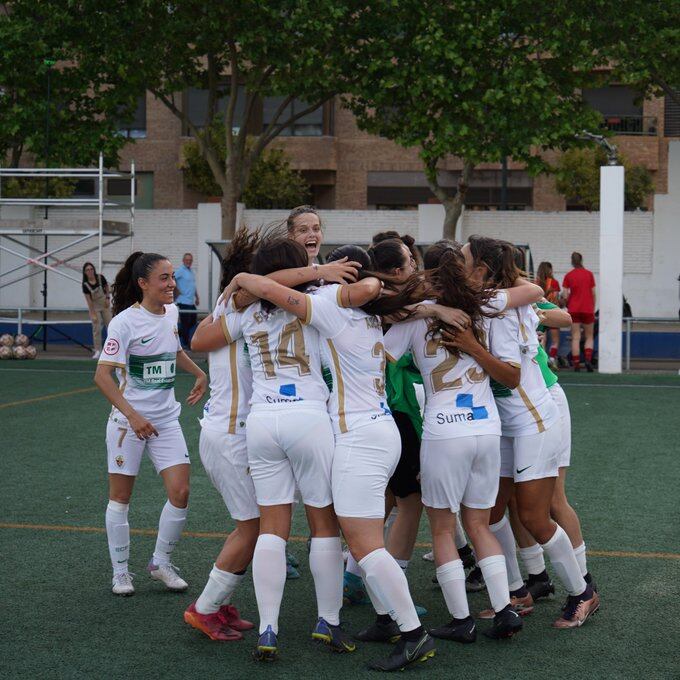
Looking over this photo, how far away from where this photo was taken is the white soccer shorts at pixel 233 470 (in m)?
4.96

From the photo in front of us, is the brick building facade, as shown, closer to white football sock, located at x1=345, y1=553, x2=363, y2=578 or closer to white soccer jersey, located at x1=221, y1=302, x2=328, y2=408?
white football sock, located at x1=345, y1=553, x2=363, y2=578

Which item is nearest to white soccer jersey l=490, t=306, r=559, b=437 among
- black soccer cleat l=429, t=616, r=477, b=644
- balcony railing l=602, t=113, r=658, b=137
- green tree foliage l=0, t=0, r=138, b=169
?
black soccer cleat l=429, t=616, r=477, b=644

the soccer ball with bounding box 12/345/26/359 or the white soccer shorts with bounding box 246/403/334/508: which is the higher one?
the white soccer shorts with bounding box 246/403/334/508

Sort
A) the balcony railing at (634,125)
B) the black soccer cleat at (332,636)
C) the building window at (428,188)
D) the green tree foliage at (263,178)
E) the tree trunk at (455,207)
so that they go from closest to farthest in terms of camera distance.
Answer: the black soccer cleat at (332,636) < the tree trunk at (455,207) < the green tree foliage at (263,178) < the building window at (428,188) < the balcony railing at (634,125)

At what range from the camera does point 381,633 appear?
502cm

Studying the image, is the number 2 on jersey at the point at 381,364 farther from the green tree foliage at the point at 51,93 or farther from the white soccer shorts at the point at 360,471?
the green tree foliage at the point at 51,93

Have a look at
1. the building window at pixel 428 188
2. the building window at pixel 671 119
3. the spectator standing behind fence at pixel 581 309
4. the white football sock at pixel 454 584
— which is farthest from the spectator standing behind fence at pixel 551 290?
the building window at pixel 671 119

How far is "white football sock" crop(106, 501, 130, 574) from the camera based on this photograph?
19.2ft

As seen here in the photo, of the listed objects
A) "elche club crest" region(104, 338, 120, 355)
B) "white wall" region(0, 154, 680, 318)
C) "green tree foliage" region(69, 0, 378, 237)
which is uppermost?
"green tree foliage" region(69, 0, 378, 237)

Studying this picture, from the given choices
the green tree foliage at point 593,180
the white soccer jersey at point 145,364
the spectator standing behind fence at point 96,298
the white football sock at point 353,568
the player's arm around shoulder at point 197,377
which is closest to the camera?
the white football sock at point 353,568

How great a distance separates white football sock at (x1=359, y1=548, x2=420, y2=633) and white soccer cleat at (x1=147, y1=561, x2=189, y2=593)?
1.59 m

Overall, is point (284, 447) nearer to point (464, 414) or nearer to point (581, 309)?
point (464, 414)

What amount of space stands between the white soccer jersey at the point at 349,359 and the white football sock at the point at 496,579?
33.1 inches

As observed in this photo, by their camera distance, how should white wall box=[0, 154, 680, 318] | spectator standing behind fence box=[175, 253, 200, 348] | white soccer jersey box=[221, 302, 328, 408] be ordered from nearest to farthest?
white soccer jersey box=[221, 302, 328, 408] → spectator standing behind fence box=[175, 253, 200, 348] → white wall box=[0, 154, 680, 318]
